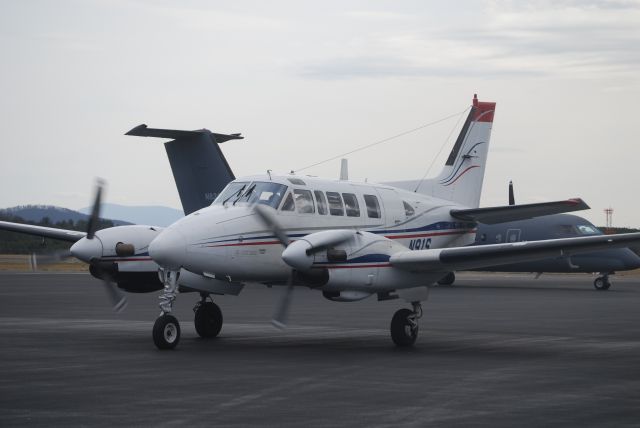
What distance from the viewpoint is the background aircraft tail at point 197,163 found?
133 ft

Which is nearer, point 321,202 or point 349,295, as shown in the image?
point 349,295

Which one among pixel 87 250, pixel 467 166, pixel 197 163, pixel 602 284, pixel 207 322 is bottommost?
pixel 602 284

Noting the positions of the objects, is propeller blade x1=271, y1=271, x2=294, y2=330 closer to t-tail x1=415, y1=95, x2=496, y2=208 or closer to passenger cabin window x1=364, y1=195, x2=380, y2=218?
passenger cabin window x1=364, y1=195, x2=380, y2=218

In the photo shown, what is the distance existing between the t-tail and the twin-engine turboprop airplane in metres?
6.63

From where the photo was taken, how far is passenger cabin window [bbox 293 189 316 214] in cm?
1883

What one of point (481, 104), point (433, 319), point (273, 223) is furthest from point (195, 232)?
point (481, 104)

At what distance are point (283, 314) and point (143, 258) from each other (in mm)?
3662

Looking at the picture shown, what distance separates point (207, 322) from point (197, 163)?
21.7m

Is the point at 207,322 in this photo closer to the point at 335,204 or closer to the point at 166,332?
the point at 166,332

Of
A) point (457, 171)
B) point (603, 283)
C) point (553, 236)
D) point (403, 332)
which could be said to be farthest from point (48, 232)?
point (603, 283)

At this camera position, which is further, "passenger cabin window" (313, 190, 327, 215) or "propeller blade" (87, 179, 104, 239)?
"passenger cabin window" (313, 190, 327, 215)

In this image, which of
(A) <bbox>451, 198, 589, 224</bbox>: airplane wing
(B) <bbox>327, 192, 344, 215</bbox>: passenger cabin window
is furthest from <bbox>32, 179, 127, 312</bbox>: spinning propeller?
(A) <bbox>451, 198, 589, 224</bbox>: airplane wing

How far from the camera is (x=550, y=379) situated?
13.7 m

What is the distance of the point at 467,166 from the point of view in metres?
28.2
